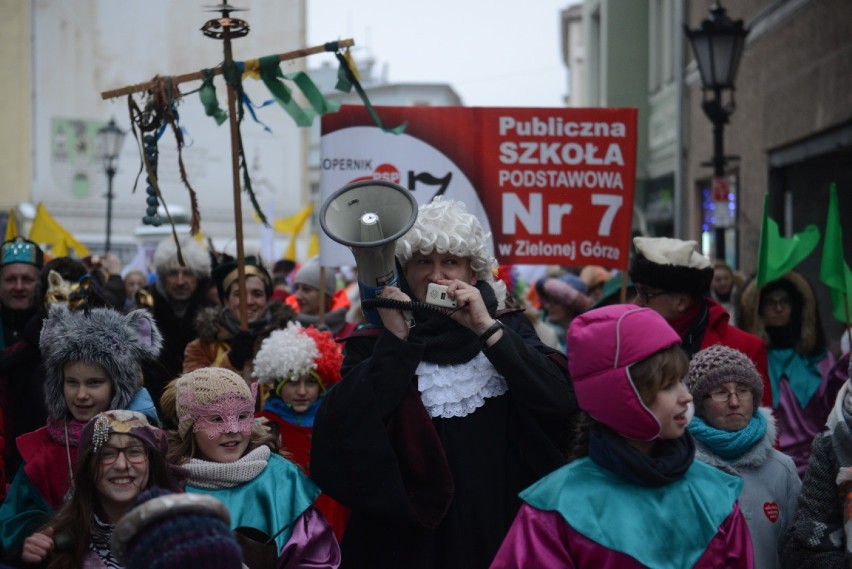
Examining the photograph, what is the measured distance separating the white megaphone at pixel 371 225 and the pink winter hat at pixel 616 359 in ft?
2.35

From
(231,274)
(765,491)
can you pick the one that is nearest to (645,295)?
(765,491)

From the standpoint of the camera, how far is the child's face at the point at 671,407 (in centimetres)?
293

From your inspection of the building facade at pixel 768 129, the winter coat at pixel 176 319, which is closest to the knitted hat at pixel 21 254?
the winter coat at pixel 176 319

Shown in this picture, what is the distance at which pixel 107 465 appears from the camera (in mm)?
3654

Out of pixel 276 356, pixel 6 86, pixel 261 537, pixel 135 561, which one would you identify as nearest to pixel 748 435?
pixel 261 537

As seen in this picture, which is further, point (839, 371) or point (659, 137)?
point (659, 137)

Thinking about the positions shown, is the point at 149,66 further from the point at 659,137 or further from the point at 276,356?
the point at 276,356

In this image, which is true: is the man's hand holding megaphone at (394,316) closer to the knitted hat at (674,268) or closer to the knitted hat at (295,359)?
the knitted hat at (674,268)

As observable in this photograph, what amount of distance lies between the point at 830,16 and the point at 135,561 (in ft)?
35.7

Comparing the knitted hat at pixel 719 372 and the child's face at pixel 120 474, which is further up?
the knitted hat at pixel 719 372

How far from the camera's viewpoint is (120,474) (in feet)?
12.0

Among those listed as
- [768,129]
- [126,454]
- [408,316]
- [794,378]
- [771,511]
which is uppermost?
[768,129]

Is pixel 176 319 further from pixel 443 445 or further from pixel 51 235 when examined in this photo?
pixel 51 235

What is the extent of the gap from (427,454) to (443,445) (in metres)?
0.12
